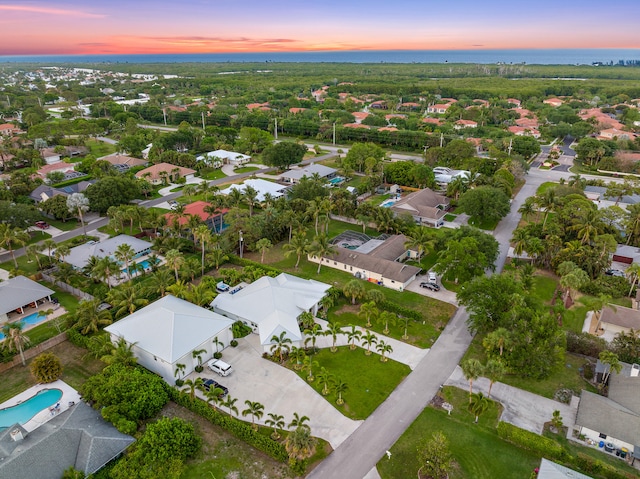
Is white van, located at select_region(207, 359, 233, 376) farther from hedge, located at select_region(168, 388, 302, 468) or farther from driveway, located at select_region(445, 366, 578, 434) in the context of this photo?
driveway, located at select_region(445, 366, 578, 434)

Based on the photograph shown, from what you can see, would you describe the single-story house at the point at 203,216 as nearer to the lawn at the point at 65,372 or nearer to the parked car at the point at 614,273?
the lawn at the point at 65,372

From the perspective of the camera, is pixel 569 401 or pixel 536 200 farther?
pixel 536 200

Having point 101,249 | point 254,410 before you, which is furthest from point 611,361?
point 101,249

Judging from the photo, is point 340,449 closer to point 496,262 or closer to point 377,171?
point 496,262

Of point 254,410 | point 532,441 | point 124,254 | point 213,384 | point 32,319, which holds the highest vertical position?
point 124,254

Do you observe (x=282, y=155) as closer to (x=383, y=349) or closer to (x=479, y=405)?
(x=383, y=349)

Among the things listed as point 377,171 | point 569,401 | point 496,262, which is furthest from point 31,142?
point 569,401
